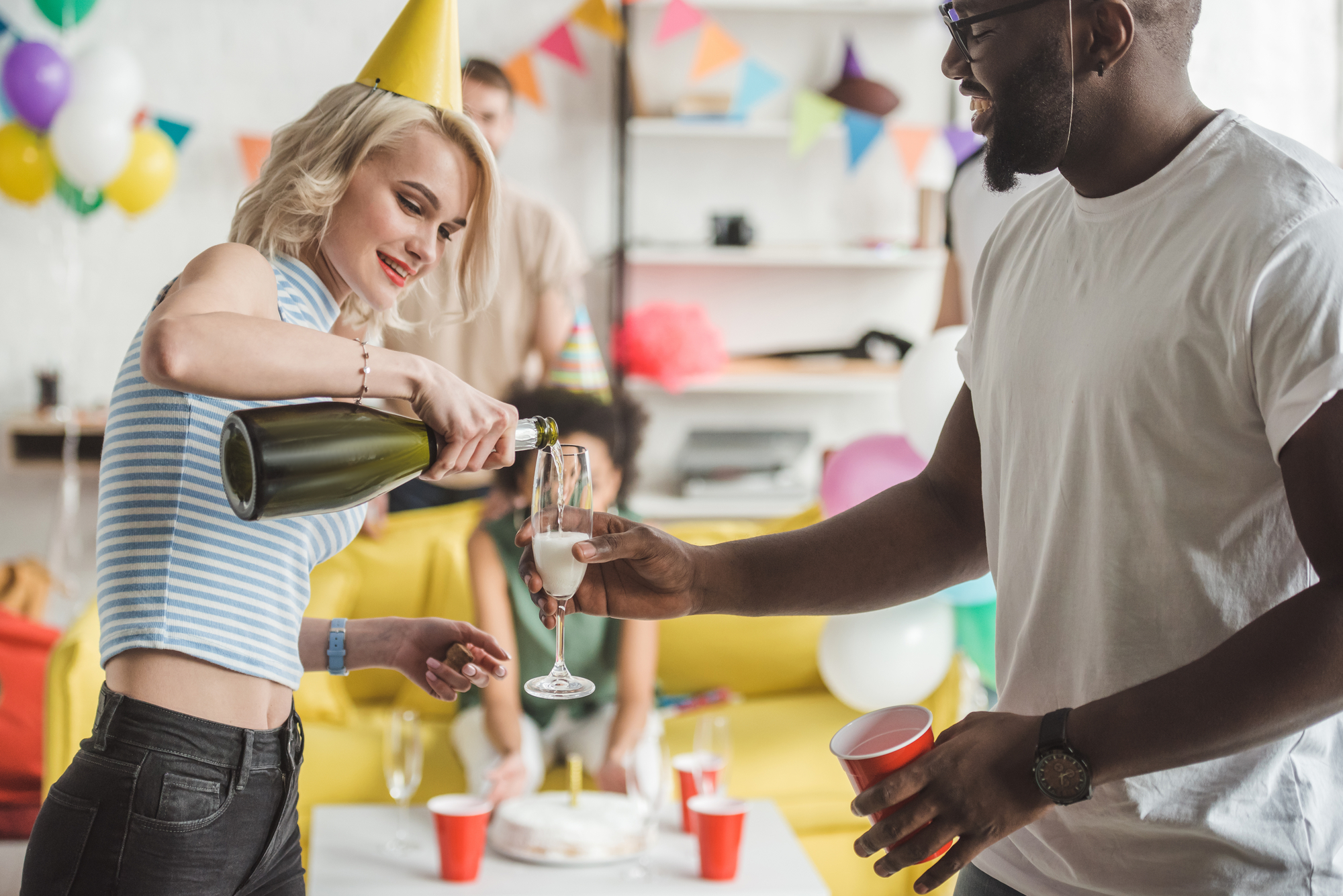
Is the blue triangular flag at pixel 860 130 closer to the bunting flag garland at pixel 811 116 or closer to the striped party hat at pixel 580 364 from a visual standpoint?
the bunting flag garland at pixel 811 116

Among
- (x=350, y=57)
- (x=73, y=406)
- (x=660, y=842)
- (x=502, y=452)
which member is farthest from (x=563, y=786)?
(x=350, y=57)

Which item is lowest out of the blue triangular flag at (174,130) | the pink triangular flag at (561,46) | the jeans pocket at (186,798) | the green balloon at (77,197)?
the jeans pocket at (186,798)

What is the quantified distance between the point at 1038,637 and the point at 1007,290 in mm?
308

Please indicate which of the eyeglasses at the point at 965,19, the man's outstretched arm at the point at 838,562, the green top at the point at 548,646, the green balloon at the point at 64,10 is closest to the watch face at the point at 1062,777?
the man's outstretched arm at the point at 838,562

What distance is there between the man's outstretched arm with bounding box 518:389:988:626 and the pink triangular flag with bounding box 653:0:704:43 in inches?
126

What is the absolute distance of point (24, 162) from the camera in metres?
3.62

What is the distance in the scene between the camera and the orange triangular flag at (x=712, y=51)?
408 centimetres

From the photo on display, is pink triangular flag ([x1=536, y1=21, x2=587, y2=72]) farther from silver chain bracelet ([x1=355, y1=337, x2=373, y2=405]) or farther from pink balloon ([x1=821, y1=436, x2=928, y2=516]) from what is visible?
silver chain bracelet ([x1=355, y1=337, x2=373, y2=405])

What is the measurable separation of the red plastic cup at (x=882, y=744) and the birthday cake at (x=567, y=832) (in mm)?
947

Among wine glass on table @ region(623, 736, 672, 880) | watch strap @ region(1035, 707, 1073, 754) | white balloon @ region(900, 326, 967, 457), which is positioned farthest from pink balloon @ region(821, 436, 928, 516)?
watch strap @ region(1035, 707, 1073, 754)

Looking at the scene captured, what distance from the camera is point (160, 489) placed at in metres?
0.97

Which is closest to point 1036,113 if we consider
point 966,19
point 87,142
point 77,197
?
point 966,19

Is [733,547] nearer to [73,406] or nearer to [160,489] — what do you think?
[160,489]

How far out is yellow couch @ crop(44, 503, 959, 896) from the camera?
2.38 meters
